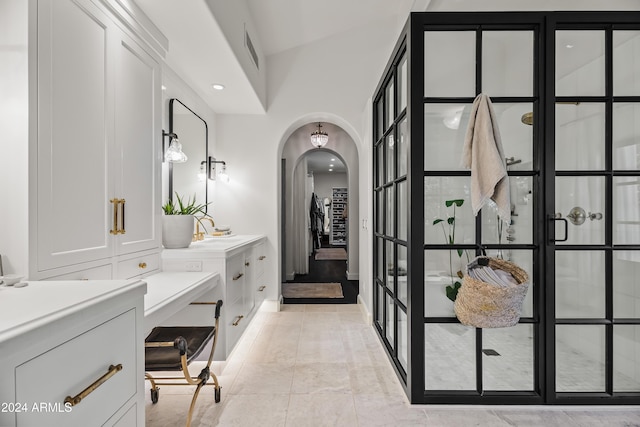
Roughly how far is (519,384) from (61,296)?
88.5 inches

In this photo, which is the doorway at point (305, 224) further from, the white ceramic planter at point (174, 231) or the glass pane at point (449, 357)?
the glass pane at point (449, 357)

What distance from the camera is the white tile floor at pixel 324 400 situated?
1.81 m

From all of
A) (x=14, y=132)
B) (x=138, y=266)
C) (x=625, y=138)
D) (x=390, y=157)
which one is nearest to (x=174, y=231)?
(x=138, y=266)

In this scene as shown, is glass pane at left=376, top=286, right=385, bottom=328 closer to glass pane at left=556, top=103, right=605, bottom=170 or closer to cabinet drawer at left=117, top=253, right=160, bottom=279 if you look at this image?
glass pane at left=556, top=103, right=605, bottom=170

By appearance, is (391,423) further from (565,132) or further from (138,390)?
(565,132)

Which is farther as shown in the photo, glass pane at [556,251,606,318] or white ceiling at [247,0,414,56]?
white ceiling at [247,0,414,56]

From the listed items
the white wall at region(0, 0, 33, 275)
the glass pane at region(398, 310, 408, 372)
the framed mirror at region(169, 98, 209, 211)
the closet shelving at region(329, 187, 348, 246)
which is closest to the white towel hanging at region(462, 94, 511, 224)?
the glass pane at region(398, 310, 408, 372)

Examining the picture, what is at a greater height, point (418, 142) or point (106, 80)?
point (106, 80)

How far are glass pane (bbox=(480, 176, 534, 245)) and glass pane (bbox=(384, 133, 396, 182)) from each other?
2.68 ft

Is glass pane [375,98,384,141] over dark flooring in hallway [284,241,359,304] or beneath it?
over

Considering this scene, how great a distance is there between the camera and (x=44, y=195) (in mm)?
1165

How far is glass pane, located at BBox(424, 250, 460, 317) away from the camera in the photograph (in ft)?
6.28

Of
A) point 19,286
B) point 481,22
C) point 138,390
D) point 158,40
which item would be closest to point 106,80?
point 158,40

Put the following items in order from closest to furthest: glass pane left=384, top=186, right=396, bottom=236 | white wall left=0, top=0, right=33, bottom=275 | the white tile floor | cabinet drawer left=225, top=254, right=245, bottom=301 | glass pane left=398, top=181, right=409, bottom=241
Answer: white wall left=0, top=0, right=33, bottom=275
the white tile floor
glass pane left=398, top=181, right=409, bottom=241
cabinet drawer left=225, top=254, right=245, bottom=301
glass pane left=384, top=186, right=396, bottom=236
